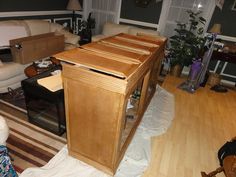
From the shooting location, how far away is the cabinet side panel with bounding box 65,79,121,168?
4.54ft

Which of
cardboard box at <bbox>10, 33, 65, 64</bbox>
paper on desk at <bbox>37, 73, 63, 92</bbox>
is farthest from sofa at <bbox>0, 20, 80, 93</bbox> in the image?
paper on desk at <bbox>37, 73, 63, 92</bbox>

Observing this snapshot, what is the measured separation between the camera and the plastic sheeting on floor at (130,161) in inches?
68.5

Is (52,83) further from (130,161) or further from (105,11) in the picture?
(105,11)

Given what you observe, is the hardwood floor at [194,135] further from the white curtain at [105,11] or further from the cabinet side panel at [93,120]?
the white curtain at [105,11]

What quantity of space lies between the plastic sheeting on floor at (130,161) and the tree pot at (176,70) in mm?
1731

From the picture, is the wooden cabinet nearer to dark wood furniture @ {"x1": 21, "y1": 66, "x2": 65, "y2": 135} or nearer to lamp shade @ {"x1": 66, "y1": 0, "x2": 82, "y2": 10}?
dark wood furniture @ {"x1": 21, "y1": 66, "x2": 65, "y2": 135}

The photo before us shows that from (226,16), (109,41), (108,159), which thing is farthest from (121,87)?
(226,16)

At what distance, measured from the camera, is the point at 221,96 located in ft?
11.9

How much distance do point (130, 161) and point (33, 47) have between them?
221 centimetres

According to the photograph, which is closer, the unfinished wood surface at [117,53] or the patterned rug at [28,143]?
the unfinished wood surface at [117,53]

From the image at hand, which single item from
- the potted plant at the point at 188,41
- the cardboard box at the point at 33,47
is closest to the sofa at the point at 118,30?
the potted plant at the point at 188,41

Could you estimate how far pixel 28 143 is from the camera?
6.60ft

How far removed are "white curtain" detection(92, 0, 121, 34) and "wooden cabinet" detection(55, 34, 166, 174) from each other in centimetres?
309

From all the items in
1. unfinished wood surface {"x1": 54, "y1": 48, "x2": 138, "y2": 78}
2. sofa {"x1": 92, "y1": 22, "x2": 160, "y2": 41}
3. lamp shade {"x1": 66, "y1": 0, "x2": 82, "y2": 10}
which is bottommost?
sofa {"x1": 92, "y1": 22, "x2": 160, "y2": 41}
